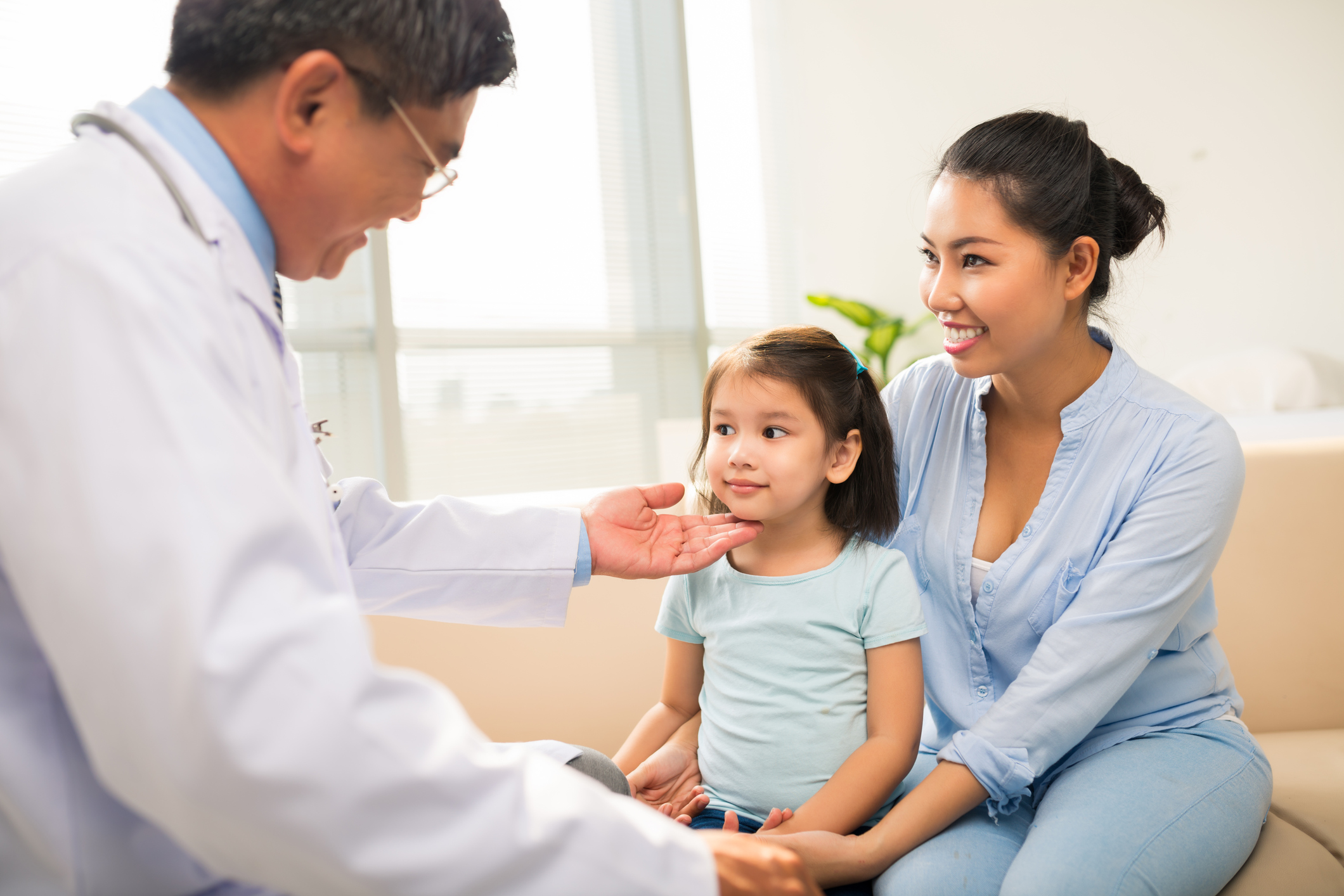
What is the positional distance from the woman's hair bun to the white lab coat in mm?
1249

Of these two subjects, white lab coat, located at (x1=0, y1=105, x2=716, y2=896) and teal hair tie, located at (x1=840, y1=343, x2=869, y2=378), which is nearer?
white lab coat, located at (x1=0, y1=105, x2=716, y2=896)

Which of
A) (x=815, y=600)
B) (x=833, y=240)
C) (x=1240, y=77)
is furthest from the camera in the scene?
(x=833, y=240)

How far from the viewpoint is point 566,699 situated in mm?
1782

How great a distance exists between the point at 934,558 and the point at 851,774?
38 cm

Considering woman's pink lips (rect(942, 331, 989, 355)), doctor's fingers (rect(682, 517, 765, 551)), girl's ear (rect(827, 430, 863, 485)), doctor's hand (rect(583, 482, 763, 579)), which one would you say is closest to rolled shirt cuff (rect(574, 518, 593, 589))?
doctor's hand (rect(583, 482, 763, 579))

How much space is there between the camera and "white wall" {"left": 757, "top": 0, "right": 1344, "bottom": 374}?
9.87 ft

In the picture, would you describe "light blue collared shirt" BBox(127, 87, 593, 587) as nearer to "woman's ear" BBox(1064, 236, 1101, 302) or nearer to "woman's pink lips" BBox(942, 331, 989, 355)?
"woman's pink lips" BBox(942, 331, 989, 355)

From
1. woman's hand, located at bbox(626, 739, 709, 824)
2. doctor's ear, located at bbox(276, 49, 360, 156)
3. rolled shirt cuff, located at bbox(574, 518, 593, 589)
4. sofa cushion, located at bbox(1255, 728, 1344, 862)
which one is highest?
doctor's ear, located at bbox(276, 49, 360, 156)

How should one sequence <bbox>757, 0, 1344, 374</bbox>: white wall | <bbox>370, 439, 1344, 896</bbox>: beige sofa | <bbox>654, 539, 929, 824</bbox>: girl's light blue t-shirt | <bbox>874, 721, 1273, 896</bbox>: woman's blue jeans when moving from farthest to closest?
<bbox>757, 0, 1344, 374</bbox>: white wall < <bbox>370, 439, 1344, 896</bbox>: beige sofa < <bbox>654, 539, 929, 824</bbox>: girl's light blue t-shirt < <bbox>874, 721, 1273, 896</bbox>: woman's blue jeans

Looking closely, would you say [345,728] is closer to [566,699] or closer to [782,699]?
[782,699]

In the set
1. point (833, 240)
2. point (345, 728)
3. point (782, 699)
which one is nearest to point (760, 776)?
point (782, 699)

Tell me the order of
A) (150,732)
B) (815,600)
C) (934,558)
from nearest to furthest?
(150,732), (815,600), (934,558)

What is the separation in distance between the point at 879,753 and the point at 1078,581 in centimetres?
38

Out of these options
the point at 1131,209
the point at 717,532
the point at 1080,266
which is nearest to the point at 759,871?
the point at 717,532
